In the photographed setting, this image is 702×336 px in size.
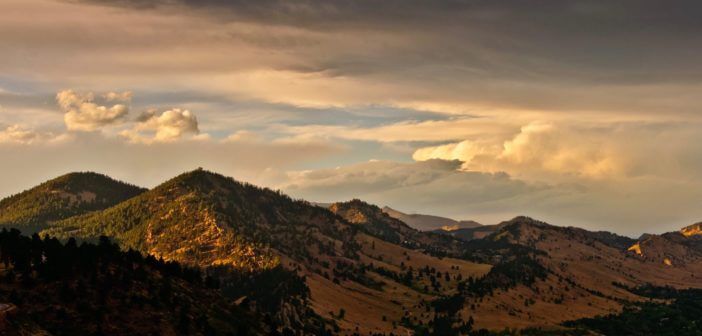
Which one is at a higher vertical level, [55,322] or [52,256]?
[52,256]

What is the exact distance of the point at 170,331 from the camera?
650 ft

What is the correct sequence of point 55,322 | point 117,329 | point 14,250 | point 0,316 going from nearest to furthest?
point 0,316 → point 55,322 → point 117,329 → point 14,250

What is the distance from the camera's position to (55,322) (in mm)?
171500

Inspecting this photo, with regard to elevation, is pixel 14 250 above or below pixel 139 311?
above

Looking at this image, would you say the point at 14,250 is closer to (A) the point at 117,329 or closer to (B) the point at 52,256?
(B) the point at 52,256

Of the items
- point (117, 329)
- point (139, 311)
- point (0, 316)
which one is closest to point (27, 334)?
point (0, 316)

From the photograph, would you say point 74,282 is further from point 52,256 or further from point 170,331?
point 170,331

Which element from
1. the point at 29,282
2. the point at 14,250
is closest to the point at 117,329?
the point at 29,282

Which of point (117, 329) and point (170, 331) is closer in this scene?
point (117, 329)

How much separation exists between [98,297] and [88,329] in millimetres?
18090

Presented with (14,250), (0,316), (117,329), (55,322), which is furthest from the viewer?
(14,250)

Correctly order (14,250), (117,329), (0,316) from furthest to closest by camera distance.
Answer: (14,250), (117,329), (0,316)

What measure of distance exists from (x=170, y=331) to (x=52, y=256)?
40782 mm

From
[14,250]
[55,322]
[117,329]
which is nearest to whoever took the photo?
[55,322]
